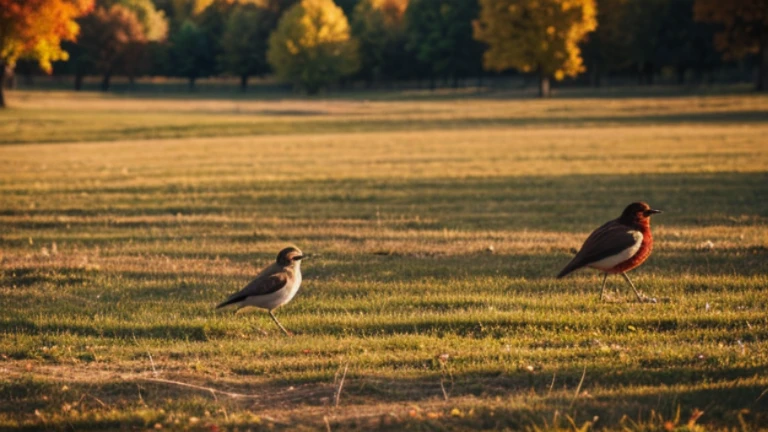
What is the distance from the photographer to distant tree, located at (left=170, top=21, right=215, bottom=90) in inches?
4803

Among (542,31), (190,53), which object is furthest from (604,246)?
(190,53)

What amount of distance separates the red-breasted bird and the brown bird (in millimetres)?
2608

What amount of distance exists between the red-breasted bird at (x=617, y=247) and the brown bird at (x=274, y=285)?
2608mm

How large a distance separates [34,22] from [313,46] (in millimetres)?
48507

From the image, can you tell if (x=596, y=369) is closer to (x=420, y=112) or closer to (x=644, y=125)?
(x=644, y=125)

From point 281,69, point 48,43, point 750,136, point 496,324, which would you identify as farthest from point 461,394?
point 281,69

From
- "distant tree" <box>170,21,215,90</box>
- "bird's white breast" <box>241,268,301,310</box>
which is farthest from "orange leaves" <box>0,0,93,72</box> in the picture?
"distant tree" <box>170,21,215,90</box>

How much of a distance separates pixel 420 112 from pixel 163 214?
45485 mm

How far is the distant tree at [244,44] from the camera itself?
117375mm

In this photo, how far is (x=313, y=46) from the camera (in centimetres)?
10288

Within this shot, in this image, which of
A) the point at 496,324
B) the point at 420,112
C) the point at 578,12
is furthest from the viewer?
the point at 578,12

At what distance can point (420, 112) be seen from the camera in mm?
63000

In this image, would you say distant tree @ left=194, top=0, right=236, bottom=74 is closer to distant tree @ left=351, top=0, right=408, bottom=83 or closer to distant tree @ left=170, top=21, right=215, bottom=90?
distant tree @ left=170, top=21, right=215, bottom=90

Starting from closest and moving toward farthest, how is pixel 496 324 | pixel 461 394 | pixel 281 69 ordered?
pixel 461 394 → pixel 496 324 → pixel 281 69
